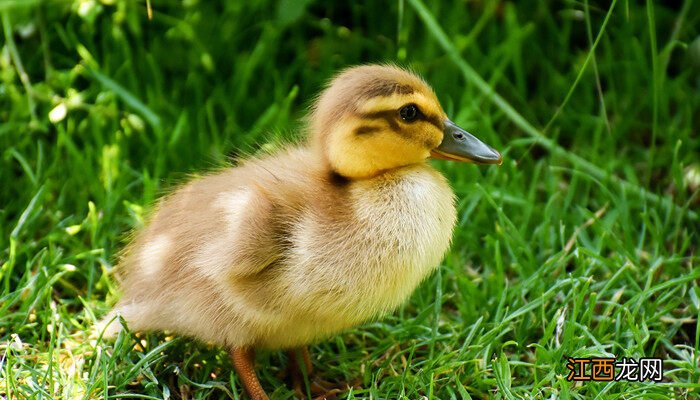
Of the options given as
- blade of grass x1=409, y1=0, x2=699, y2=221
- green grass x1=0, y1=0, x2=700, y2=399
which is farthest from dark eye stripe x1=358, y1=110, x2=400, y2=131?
blade of grass x1=409, y1=0, x2=699, y2=221

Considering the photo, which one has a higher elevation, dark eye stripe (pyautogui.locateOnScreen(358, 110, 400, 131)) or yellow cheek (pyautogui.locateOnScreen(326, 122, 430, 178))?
dark eye stripe (pyautogui.locateOnScreen(358, 110, 400, 131))

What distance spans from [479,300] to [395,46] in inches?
56.5

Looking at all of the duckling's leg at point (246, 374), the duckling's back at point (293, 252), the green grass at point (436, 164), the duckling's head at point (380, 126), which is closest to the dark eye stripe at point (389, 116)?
the duckling's head at point (380, 126)

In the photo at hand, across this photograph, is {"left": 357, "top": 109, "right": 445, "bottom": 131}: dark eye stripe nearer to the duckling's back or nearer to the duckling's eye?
the duckling's eye

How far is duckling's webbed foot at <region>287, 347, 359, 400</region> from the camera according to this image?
2.79 m

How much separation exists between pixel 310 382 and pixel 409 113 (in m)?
0.79

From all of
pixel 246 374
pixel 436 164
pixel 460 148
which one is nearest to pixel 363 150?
pixel 460 148

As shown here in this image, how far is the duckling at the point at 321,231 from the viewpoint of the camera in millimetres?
2461

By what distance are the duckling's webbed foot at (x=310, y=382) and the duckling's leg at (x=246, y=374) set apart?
18cm

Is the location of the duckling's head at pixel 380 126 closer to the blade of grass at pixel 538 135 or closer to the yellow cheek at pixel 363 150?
the yellow cheek at pixel 363 150

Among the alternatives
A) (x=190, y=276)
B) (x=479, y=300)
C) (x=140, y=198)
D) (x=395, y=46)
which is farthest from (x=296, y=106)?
(x=190, y=276)

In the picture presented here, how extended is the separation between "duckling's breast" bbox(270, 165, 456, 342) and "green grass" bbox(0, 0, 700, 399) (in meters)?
0.30

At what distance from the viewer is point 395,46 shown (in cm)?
413

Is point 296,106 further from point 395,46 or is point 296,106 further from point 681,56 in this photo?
point 681,56
